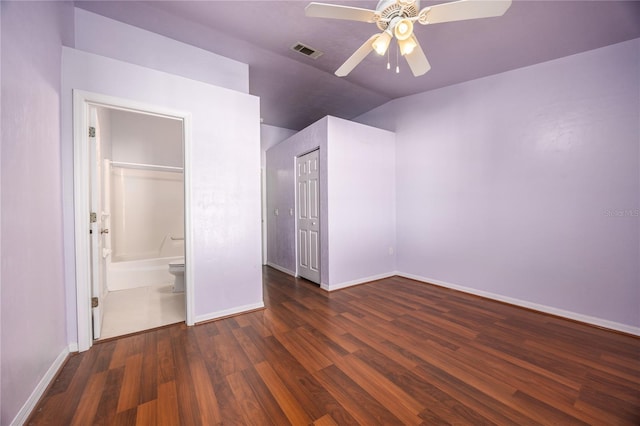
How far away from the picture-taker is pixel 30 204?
145 centimetres

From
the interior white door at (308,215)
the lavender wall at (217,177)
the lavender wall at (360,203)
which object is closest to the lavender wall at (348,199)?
the lavender wall at (360,203)

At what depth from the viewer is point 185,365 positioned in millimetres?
1809

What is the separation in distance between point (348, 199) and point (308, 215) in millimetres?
718

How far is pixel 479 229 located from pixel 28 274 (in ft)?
13.9

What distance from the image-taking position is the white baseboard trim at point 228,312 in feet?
8.25

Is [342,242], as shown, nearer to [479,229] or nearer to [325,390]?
[479,229]

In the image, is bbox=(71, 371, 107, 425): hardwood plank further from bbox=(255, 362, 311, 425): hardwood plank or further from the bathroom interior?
the bathroom interior

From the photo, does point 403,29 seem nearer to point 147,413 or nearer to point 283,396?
point 283,396

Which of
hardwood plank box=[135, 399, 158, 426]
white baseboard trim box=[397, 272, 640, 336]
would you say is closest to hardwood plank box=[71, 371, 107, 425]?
hardwood plank box=[135, 399, 158, 426]

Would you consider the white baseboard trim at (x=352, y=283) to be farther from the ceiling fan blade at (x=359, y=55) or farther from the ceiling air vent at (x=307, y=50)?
the ceiling air vent at (x=307, y=50)

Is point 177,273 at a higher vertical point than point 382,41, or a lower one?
lower

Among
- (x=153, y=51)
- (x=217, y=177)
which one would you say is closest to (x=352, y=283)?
(x=217, y=177)

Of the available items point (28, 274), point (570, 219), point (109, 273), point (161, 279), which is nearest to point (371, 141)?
point (570, 219)

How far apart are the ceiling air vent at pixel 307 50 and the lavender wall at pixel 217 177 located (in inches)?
29.3
